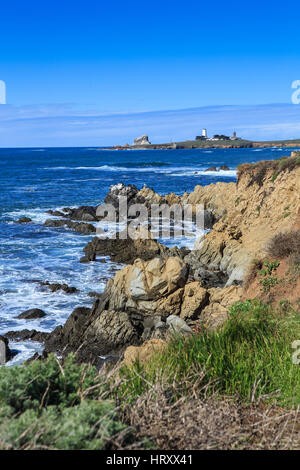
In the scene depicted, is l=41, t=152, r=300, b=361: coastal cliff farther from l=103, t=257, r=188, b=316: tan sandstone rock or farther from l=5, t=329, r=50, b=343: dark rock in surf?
l=5, t=329, r=50, b=343: dark rock in surf

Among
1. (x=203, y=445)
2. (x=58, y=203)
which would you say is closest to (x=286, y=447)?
(x=203, y=445)

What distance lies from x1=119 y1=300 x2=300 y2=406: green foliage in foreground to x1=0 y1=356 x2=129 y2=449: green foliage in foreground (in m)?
0.70

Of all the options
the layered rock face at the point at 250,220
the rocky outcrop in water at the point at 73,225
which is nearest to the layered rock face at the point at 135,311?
the layered rock face at the point at 250,220

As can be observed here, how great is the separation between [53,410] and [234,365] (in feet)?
8.98

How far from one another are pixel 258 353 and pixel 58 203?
1641 inches

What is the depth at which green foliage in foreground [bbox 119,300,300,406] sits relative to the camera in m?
5.23

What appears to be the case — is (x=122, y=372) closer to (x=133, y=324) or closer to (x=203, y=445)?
(x=203, y=445)

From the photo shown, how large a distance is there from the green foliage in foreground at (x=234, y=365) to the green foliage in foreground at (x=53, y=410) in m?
0.70

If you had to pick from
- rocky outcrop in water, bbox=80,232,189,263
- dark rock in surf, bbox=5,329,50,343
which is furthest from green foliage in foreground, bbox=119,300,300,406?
rocky outcrop in water, bbox=80,232,189,263

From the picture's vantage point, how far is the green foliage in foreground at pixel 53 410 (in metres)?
3.37

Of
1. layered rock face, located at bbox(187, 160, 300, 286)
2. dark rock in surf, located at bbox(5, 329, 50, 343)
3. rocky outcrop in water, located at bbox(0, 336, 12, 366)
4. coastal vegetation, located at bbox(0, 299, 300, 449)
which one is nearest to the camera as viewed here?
coastal vegetation, located at bbox(0, 299, 300, 449)

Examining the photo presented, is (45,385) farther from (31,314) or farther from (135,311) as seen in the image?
(31,314)

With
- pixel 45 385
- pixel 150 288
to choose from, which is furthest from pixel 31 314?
pixel 45 385
